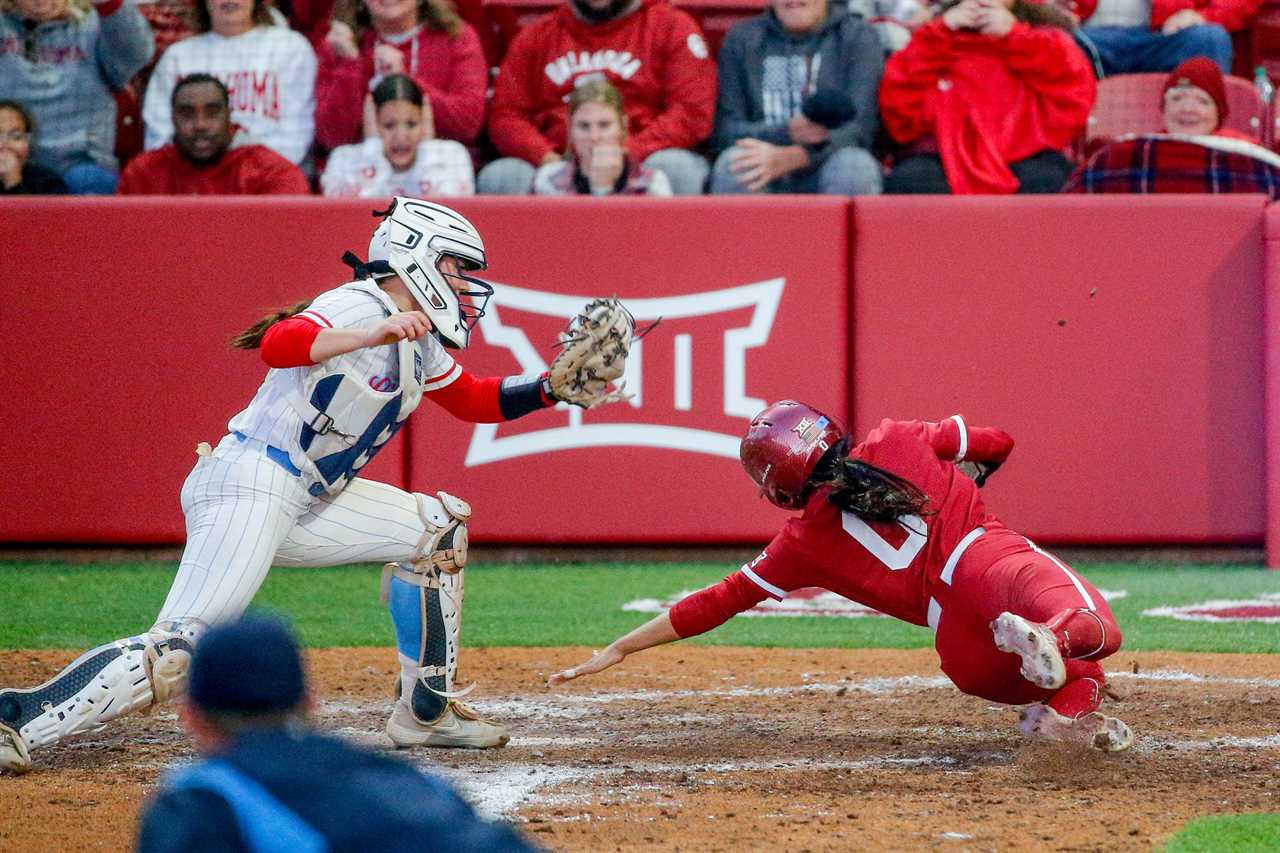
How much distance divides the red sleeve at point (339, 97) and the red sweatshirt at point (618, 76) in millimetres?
756

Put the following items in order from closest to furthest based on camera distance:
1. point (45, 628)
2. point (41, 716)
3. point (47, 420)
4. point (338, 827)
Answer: point (338, 827) < point (41, 716) < point (45, 628) < point (47, 420)

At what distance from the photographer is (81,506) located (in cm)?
848

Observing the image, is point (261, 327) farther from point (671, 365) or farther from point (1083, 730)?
point (671, 365)

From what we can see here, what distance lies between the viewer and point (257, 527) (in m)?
4.80

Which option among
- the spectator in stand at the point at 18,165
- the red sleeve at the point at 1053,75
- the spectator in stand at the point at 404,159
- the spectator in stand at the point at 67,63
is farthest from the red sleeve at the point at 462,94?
the red sleeve at the point at 1053,75

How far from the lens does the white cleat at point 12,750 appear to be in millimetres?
4637

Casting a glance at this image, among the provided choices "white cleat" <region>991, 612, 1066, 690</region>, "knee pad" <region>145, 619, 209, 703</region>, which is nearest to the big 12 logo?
"knee pad" <region>145, 619, 209, 703</region>

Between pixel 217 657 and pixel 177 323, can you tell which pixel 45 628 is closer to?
pixel 177 323

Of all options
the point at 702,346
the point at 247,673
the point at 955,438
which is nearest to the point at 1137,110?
the point at 702,346

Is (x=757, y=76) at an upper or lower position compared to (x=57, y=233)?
upper

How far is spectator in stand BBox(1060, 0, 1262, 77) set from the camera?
9.63 m

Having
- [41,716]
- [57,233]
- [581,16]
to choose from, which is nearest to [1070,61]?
[581,16]

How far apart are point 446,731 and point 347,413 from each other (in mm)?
1019

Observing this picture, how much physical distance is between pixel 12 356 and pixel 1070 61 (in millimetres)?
5690
